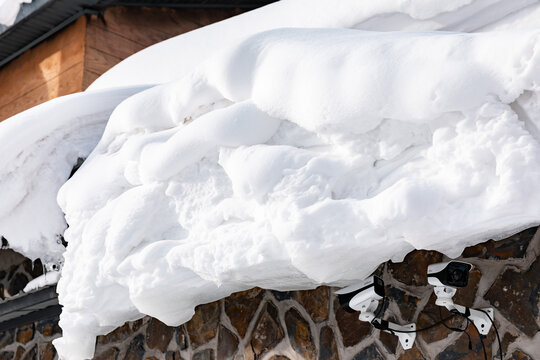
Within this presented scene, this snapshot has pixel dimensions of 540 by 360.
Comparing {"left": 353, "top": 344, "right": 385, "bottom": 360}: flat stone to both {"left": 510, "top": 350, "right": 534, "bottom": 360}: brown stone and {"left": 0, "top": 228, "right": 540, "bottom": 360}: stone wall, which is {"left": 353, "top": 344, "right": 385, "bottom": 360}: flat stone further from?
{"left": 510, "top": 350, "right": 534, "bottom": 360}: brown stone

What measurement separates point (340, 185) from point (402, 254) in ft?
1.05

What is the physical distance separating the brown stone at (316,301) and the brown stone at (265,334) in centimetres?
16

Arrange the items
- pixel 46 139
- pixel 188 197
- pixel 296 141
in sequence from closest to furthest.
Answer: pixel 296 141, pixel 188 197, pixel 46 139

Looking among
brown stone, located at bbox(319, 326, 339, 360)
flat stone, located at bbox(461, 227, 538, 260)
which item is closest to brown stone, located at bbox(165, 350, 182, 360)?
brown stone, located at bbox(319, 326, 339, 360)

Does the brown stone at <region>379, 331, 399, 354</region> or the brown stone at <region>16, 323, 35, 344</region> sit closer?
the brown stone at <region>379, 331, 399, 354</region>

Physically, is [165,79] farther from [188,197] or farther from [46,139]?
[188,197]

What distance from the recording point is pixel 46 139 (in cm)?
323

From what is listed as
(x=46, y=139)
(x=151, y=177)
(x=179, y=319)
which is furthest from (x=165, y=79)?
(x=179, y=319)

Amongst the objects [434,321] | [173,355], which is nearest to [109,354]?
[173,355]

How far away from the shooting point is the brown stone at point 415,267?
8.69 feet

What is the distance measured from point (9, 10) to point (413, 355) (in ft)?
11.0

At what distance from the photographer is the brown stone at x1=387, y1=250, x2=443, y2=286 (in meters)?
2.65

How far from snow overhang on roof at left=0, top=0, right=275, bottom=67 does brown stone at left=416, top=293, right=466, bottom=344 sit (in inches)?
118

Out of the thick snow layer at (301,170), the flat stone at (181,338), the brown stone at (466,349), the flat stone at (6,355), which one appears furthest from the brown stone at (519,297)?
the flat stone at (6,355)
